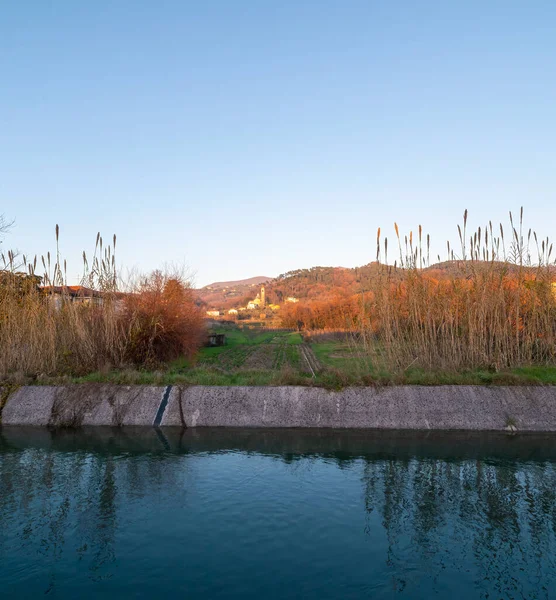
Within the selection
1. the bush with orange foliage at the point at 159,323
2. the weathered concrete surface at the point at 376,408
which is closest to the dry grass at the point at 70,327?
the bush with orange foliage at the point at 159,323

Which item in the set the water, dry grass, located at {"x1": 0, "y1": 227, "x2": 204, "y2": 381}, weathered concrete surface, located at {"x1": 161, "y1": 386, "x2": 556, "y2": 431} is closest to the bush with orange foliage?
dry grass, located at {"x1": 0, "y1": 227, "x2": 204, "y2": 381}

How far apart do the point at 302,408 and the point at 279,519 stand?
16.6 feet

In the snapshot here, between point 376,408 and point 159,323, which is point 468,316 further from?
point 159,323

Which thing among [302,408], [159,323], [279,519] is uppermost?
[159,323]

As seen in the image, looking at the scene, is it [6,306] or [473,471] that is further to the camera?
[6,306]

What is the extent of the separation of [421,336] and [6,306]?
11829 millimetres

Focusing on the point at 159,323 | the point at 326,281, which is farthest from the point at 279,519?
the point at 326,281

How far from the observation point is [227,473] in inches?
335

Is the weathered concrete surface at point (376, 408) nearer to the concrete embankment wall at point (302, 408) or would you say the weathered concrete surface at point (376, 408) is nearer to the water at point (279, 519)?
the concrete embankment wall at point (302, 408)

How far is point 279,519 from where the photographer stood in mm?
6715

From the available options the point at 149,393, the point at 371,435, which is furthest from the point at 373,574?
the point at 149,393

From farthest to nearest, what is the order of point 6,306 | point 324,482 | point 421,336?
1. point 6,306
2. point 421,336
3. point 324,482

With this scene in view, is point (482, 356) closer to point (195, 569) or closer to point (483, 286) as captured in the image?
point (483, 286)

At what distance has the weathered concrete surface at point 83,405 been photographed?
12016 mm
